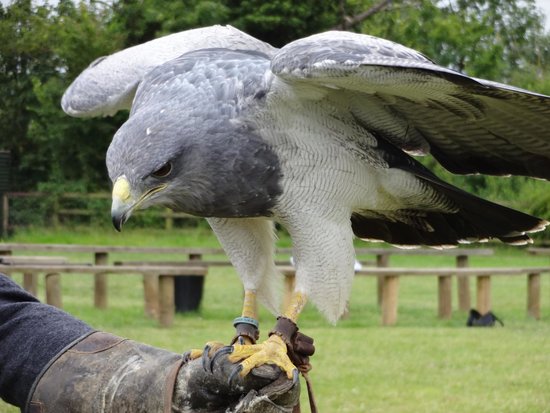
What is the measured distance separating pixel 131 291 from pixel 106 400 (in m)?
10.8

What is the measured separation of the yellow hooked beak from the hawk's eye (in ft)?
0.32

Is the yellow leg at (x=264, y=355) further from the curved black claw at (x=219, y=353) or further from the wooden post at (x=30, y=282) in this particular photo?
the wooden post at (x=30, y=282)

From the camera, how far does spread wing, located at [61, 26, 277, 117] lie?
171 inches

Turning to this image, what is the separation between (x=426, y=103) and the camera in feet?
12.3

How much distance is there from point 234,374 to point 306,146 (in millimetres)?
974

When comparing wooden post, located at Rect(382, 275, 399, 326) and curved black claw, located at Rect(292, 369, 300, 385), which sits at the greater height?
curved black claw, located at Rect(292, 369, 300, 385)

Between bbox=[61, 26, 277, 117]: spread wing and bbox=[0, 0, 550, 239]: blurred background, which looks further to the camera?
bbox=[0, 0, 550, 239]: blurred background

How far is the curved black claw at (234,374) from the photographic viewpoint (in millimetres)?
3021

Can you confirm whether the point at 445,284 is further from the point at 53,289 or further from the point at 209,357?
the point at 209,357

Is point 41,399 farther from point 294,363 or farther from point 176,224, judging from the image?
point 176,224

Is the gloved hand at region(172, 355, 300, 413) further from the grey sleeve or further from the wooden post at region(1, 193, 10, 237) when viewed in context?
the wooden post at region(1, 193, 10, 237)

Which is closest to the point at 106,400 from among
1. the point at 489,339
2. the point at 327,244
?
the point at 327,244

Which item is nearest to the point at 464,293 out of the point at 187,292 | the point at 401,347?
the point at 187,292

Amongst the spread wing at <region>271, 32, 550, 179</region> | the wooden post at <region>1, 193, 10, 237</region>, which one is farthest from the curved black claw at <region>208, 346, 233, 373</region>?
the wooden post at <region>1, 193, 10, 237</region>
